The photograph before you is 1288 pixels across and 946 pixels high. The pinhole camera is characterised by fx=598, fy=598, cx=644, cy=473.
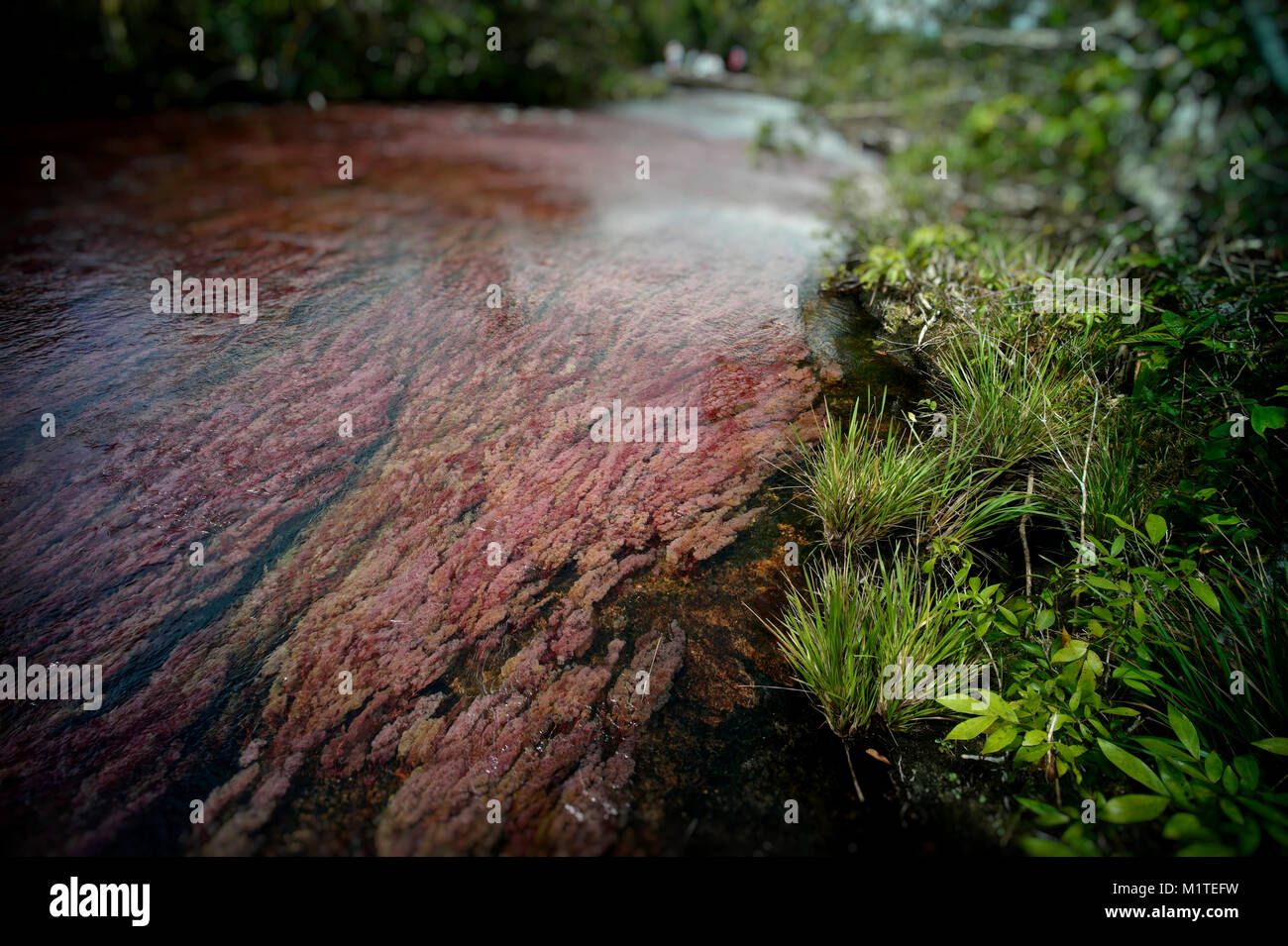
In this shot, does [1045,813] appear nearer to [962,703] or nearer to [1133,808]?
[1133,808]

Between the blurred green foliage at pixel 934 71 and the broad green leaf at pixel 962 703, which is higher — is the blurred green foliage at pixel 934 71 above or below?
above

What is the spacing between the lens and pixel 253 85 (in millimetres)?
8922

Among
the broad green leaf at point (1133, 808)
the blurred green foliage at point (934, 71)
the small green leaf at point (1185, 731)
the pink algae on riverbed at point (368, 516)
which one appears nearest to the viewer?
the broad green leaf at point (1133, 808)

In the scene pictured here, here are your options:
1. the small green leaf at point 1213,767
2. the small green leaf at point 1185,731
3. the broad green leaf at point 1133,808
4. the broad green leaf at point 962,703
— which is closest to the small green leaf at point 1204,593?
the small green leaf at point 1185,731

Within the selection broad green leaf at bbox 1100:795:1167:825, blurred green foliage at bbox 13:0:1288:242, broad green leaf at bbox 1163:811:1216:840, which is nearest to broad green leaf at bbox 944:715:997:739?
broad green leaf at bbox 1100:795:1167:825

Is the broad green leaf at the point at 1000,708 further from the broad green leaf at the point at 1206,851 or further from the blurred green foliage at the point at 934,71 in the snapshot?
the blurred green foliage at the point at 934,71

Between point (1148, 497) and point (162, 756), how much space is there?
3232 mm

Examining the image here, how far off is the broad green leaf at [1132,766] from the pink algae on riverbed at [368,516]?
3.89ft

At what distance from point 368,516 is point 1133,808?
242 centimetres

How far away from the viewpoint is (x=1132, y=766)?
1538mm

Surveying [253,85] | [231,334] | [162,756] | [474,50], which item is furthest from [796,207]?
[253,85]

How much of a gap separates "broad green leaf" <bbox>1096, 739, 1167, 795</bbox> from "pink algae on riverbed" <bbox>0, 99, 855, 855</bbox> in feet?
3.89

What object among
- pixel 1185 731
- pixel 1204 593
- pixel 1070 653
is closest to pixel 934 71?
pixel 1204 593

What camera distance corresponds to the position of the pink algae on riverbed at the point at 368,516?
166 centimetres
